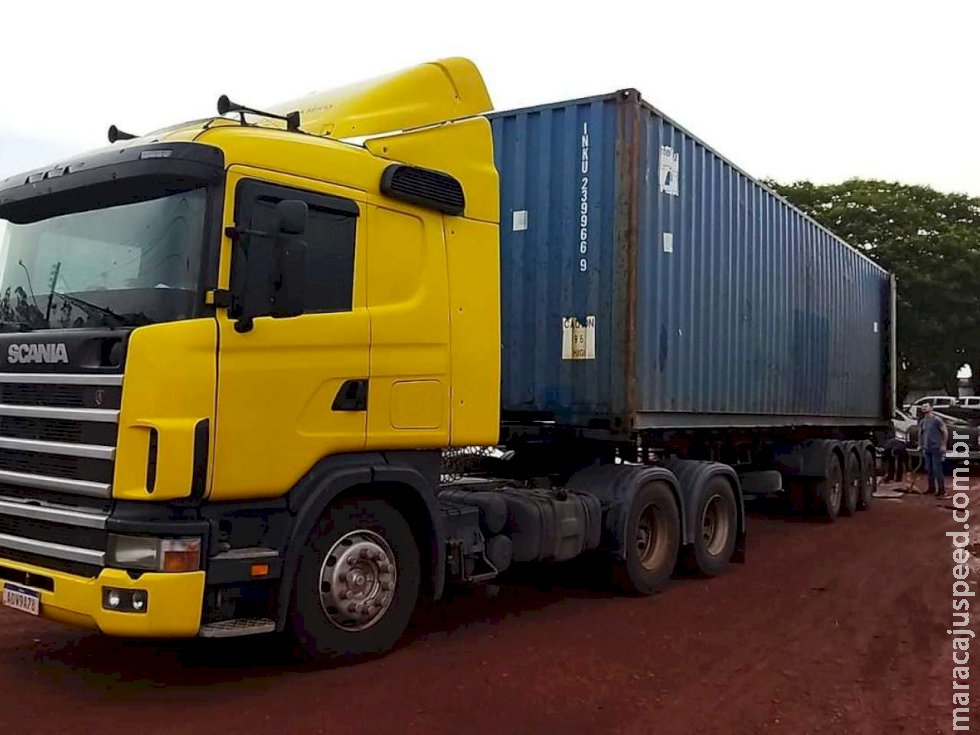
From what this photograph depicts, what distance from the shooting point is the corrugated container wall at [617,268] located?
7.17 metres

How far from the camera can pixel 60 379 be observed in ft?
14.8

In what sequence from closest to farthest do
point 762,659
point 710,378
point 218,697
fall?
point 218,697 → point 762,659 → point 710,378

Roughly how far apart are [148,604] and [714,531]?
547 centimetres

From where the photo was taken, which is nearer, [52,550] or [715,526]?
[52,550]

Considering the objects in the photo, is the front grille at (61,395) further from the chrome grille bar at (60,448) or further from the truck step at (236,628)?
the truck step at (236,628)

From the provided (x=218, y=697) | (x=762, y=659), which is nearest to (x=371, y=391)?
(x=218, y=697)

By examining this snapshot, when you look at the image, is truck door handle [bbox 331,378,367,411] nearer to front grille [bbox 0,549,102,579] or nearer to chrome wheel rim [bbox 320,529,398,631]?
chrome wheel rim [bbox 320,529,398,631]

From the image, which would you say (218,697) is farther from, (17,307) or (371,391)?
(17,307)

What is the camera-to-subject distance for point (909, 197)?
2933 centimetres

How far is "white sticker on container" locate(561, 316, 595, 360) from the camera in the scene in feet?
23.8

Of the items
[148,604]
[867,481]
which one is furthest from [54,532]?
[867,481]

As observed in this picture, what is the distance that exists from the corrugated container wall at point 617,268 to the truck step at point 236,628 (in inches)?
133

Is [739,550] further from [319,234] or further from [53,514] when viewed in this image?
[53,514]

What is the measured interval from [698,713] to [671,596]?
2789 millimetres
